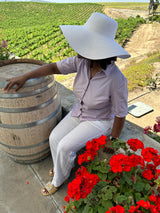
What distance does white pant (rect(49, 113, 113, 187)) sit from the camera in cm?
154

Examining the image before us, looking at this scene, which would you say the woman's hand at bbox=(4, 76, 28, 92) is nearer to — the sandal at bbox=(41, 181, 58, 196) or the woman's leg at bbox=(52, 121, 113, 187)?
the woman's leg at bbox=(52, 121, 113, 187)

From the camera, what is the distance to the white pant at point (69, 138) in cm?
154

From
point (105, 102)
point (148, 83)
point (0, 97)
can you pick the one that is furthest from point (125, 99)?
point (148, 83)

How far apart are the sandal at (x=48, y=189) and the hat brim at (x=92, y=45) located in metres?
1.37

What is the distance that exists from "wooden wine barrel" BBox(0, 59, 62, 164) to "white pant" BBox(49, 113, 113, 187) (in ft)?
0.55

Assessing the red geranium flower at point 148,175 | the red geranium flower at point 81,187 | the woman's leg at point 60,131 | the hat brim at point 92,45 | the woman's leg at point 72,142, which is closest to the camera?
the red geranium flower at point 81,187

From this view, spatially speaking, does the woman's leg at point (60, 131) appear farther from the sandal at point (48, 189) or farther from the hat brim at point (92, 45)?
the hat brim at point (92, 45)

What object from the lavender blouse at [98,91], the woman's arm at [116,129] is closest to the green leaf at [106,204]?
the woman's arm at [116,129]

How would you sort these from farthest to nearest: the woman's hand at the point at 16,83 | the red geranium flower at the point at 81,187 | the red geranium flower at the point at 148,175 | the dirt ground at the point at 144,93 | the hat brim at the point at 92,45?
the dirt ground at the point at 144,93
the woman's hand at the point at 16,83
the hat brim at the point at 92,45
the red geranium flower at the point at 148,175
the red geranium flower at the point at 81,187

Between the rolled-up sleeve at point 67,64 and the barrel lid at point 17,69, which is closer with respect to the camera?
the barrel lid at point 17,69

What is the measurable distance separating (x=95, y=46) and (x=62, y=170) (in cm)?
120

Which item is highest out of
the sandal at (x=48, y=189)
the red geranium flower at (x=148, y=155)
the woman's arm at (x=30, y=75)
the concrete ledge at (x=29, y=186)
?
the woman's arm at (x=30, y=75)

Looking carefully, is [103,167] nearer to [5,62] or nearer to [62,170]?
[62,170]

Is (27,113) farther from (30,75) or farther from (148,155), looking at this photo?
(148,155)
